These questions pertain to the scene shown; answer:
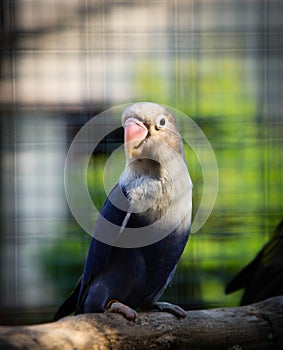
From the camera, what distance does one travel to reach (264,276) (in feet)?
3.67

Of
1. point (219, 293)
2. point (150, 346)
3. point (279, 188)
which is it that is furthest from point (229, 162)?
point (150, 346)

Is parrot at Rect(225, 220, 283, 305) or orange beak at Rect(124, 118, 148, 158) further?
parrot at Rect(225, 220, 283, 305)

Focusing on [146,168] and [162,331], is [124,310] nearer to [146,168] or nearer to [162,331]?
[162,331]

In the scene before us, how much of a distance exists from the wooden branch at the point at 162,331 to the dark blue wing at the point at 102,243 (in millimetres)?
92

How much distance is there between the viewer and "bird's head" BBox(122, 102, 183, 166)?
88cm

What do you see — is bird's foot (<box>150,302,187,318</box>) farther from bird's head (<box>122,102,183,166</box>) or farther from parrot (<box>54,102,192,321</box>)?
bird's head (<box>122,102,183,166</box>)

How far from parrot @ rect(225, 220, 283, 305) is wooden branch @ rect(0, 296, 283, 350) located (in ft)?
0.50

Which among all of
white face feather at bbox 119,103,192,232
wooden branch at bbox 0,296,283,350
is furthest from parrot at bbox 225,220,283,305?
white face feather at bbox 119,103,192,232

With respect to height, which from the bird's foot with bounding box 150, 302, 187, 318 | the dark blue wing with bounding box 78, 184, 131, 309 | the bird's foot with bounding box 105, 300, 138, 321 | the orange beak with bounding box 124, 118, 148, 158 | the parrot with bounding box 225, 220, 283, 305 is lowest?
the parrot with bounding box 225, 220, 283, 305

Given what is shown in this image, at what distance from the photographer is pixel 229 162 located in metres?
1.54

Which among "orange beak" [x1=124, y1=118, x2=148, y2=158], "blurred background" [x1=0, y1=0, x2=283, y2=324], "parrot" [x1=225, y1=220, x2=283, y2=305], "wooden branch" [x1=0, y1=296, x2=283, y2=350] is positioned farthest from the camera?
"blurred background" [x1=0, y1=0, x2=283, y2=324]

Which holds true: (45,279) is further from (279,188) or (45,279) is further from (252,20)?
(252,20)

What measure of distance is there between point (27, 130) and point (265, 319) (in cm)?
83

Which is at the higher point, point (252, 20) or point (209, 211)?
point (252, 20)
